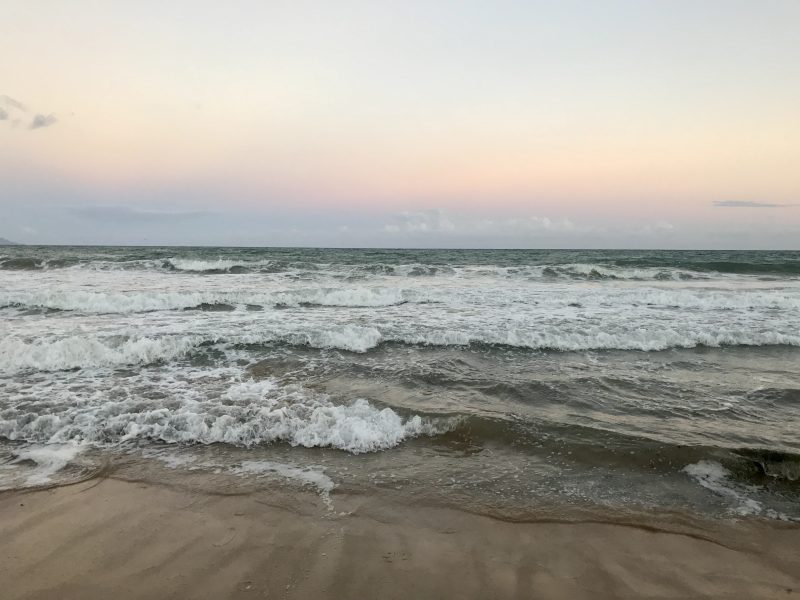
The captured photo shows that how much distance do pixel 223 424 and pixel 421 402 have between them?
247cm

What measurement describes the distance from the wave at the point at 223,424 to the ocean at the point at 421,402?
0.03 m

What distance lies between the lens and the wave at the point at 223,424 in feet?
16.4

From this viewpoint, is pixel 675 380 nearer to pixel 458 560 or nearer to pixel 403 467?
pixel 403 467

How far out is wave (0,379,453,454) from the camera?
4.98 meters

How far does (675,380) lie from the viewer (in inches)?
287

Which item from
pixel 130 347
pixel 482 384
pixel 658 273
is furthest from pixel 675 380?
pixel 658 273

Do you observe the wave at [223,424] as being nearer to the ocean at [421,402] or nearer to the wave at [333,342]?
the ocean at [421,402]

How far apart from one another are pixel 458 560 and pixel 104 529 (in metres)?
2.61

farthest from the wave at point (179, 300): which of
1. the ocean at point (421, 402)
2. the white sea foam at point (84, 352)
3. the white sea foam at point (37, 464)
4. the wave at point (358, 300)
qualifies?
the white sea foam at point (37, 464)

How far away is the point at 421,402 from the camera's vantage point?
614 cm

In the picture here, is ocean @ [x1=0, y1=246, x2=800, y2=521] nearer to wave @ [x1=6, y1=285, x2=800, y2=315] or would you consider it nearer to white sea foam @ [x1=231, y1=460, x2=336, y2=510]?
white sea foam @ [x1=231, y1=460, x2=336, y2=510]

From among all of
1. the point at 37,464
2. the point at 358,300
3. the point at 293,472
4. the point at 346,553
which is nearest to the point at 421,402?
the point at 293,472

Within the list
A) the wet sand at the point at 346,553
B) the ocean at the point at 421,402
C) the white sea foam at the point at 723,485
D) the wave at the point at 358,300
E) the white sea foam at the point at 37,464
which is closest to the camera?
the wet sand at the point at 346,553

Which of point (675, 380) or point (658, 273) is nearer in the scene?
point (675, 380)
